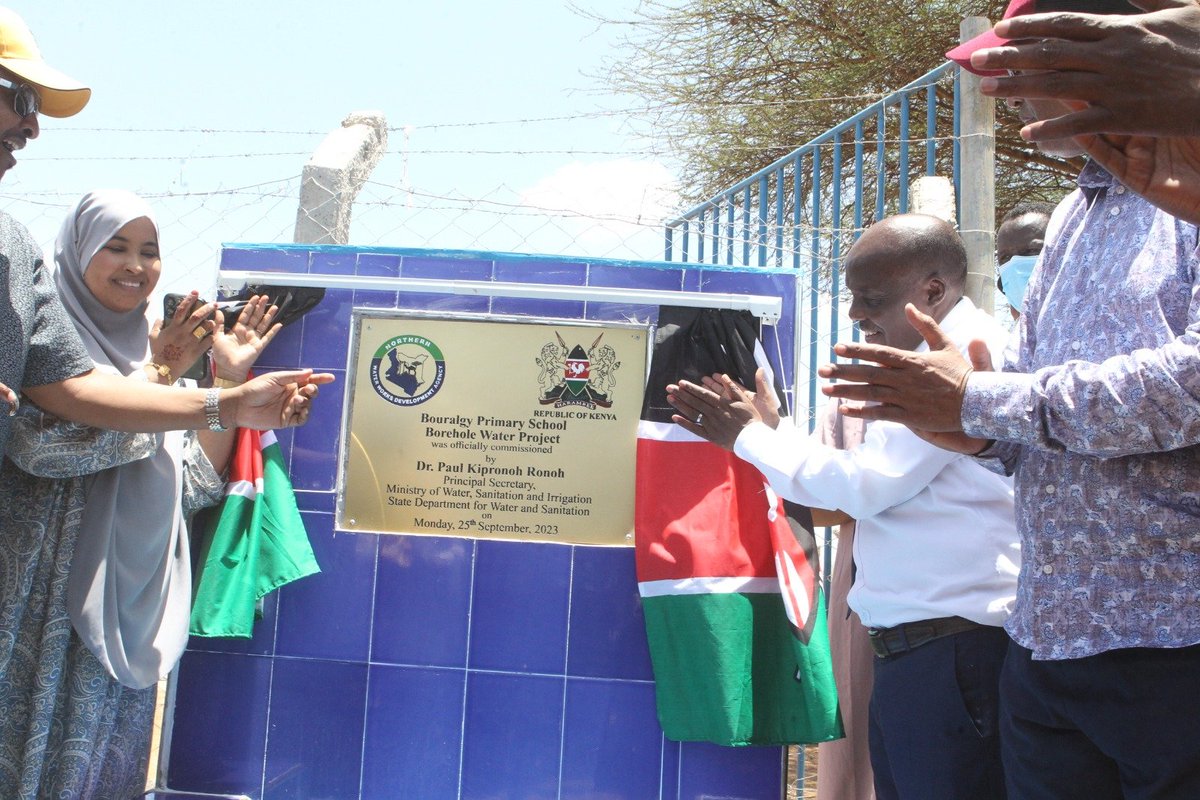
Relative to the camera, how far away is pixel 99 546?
293cm

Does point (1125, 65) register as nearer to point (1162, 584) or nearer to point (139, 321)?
point (1162, 584)

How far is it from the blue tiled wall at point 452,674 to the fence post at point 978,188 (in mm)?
762

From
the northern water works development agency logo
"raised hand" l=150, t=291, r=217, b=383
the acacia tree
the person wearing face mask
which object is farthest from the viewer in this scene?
the acacia tree

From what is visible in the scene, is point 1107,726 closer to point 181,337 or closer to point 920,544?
point 920,544

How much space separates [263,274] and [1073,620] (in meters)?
2.74

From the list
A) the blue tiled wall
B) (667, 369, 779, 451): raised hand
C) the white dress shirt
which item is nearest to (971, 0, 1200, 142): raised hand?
the white dress shirt

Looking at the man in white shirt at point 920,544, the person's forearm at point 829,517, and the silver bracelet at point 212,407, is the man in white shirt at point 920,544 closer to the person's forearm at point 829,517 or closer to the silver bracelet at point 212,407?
the person's forearm at point 829,517

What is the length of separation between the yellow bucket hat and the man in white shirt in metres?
1.98

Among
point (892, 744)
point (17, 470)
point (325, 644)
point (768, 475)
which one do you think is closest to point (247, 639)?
point (325, 644)

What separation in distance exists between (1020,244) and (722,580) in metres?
1.78

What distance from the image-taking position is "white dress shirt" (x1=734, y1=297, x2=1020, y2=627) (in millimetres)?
2432

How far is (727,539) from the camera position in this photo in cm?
322

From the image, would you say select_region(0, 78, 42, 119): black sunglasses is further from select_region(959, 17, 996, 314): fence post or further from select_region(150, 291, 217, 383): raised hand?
select_region(959, 17, 996, 314): fence post

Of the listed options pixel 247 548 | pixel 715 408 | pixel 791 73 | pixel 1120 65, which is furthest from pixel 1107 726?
pixel 791 73
